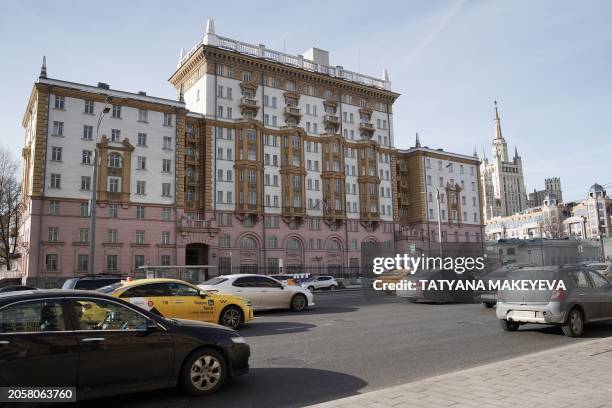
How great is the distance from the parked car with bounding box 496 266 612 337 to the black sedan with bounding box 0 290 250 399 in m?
8.02

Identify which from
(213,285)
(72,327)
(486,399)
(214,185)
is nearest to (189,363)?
(72,327)

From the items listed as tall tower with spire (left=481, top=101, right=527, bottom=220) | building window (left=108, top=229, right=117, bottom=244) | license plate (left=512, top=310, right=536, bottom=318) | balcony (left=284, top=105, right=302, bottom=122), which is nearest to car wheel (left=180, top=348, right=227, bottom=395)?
license plate (left=512, top=310, right=536, bottom=318)

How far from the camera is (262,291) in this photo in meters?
17.7

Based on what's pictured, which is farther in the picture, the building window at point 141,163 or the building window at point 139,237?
the building window at point 141,163

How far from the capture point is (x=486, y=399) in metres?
5.86

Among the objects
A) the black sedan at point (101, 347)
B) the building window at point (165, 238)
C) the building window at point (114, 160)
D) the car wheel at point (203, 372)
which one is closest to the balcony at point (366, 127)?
the building window at point (165, 238)

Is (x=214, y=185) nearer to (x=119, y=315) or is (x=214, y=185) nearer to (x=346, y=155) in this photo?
(x=346, y=155)

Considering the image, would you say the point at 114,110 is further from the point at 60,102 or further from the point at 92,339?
the point at 92,339

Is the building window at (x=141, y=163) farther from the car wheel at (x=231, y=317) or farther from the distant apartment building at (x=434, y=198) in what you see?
the car wheel at (x=231, y=317)

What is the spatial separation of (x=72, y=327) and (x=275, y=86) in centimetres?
6108

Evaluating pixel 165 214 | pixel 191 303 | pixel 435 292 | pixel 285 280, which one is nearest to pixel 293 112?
pixel 165 214

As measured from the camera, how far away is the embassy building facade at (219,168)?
48.8 metres

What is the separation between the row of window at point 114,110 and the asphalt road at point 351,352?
42.7m

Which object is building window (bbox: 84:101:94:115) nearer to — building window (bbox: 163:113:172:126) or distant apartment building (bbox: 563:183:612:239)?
building window (bbox: 163:113:172:126)
